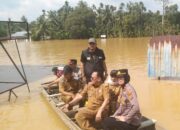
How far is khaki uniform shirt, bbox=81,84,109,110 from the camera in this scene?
22.5 ft

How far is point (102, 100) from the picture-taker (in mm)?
7059

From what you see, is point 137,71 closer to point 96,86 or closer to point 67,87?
point 67,87

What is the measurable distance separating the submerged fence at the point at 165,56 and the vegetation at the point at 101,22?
47.5m

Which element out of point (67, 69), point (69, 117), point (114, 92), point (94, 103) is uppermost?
point (67, 69)

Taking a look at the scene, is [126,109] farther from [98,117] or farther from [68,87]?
[68,87]

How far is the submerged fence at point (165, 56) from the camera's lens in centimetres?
1302

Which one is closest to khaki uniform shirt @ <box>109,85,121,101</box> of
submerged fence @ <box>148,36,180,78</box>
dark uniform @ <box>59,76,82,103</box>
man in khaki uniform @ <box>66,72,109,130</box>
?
man in khaki uniform @ <box>66,72,109,130</box>

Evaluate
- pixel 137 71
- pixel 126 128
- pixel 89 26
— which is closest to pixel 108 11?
pixel 89 26

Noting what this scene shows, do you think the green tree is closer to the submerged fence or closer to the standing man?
the submerged fence

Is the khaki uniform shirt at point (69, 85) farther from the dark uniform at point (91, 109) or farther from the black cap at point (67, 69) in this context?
the dark uniform at point (91, 109)

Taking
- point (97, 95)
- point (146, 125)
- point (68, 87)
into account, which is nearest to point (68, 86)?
point (68, 87)

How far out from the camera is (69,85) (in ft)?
29.7

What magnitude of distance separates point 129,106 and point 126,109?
0.33 ft

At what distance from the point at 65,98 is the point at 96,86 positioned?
2.16 metres
